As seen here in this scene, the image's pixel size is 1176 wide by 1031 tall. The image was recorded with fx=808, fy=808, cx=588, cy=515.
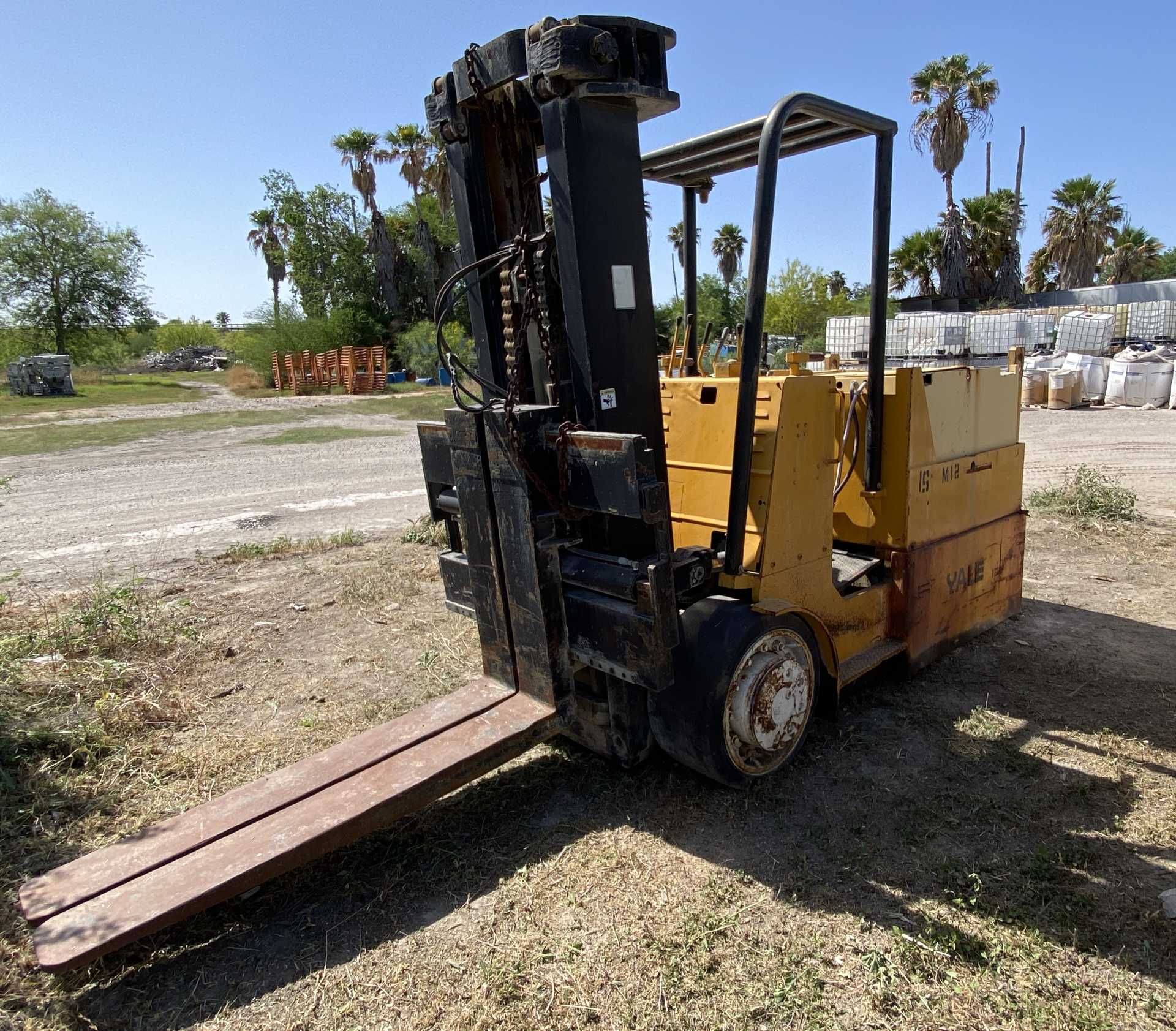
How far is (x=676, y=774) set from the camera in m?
3.75

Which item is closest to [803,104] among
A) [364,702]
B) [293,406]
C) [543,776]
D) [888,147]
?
[888,147]

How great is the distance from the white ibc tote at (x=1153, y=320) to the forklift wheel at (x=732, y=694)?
26.3 meters

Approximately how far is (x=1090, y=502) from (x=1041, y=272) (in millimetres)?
41530

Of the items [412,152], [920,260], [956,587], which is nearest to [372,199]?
[412,152]

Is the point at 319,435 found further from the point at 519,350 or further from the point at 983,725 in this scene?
the point at 983,725

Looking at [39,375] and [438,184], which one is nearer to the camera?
[39,375]

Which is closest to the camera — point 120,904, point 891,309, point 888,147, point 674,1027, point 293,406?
point 674,1027

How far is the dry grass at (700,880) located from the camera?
2.52 metres

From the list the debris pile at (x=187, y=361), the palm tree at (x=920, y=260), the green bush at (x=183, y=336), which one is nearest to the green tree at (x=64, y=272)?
the debris pile at (x=187, y=361)

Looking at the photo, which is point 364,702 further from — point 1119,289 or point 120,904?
point 1119,289

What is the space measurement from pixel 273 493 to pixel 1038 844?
1051 centimetres

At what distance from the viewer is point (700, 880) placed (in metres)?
3.07

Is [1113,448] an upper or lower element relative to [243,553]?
lower

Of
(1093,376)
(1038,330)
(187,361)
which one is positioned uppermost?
(187,361)
